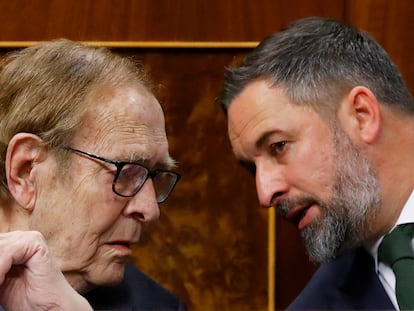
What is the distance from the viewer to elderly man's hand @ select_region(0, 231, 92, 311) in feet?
4.36

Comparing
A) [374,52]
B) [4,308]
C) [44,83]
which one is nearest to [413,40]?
[374,52]

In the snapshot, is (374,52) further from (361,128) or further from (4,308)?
(4,308)

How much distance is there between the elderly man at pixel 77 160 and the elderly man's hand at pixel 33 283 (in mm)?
447

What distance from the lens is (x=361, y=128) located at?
1988 mm

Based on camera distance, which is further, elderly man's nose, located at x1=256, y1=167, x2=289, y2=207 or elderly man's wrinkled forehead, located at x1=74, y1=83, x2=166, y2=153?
elderly man's nose, located at x1=256, y1=167, x2=289, y2=207

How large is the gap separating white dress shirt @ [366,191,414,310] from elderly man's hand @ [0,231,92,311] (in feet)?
2.82

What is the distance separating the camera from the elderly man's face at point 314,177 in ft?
6.48

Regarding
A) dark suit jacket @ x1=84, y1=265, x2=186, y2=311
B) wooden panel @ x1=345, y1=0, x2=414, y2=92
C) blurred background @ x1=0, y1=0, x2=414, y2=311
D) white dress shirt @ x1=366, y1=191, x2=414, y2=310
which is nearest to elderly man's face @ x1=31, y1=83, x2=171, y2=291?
dark suit jacket @ x1=84, y1=265, x2=186, y2=311

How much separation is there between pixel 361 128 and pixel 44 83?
64 centimetres

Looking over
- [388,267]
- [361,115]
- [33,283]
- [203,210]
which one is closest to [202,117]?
[203,210]

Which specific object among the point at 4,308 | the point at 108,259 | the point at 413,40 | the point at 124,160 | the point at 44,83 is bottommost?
the point at 4,308

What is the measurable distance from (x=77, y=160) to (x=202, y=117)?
54cm

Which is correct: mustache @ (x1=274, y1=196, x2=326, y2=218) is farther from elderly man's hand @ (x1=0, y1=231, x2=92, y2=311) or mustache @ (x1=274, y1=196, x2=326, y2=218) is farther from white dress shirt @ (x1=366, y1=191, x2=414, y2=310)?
elderly man's hand @ (x1=0, y1=231, x2=92, y2=311)

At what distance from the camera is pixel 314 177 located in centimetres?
198
